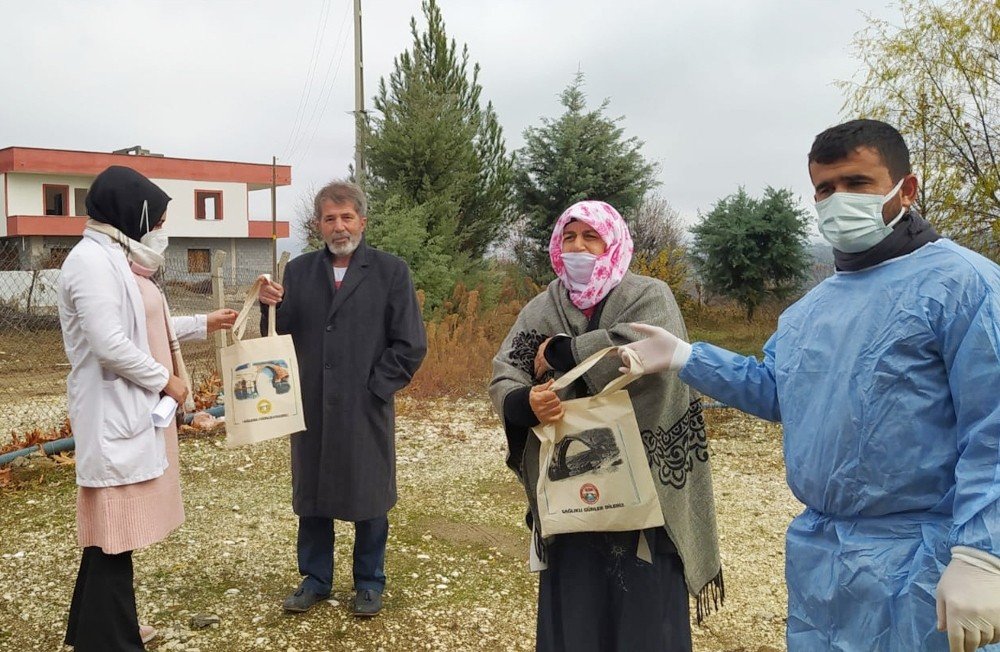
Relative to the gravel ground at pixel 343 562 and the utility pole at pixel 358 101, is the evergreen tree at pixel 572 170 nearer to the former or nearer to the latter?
the utility pole at pixel 358 101

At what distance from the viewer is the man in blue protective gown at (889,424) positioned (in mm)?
1566

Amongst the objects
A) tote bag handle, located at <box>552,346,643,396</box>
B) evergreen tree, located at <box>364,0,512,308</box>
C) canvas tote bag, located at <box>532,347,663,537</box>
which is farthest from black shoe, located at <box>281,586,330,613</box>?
evergreen tree, located at <box>364,0,512,308</box>

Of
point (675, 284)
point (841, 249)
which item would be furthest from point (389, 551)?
point (675, 284)

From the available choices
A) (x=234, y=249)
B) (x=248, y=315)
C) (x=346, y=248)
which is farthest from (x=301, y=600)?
(x=234, y=249)

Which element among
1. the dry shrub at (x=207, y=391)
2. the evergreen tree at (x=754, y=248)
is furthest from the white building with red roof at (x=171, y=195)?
the dry shrub at (x=207, y=391)

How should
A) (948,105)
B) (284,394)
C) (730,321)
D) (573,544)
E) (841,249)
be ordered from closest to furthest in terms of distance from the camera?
1. (841,249)
2. (573,544)
3. (284,394)
4. (948,105)
5. (730,321)

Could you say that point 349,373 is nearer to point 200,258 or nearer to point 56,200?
point 200,258

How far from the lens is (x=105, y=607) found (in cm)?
300

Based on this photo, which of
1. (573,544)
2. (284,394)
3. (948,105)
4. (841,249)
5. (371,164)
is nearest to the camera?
(841,249)

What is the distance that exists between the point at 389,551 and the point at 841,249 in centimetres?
357

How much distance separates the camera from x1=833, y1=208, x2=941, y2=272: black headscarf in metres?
1.83

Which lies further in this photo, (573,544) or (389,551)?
(389,551)

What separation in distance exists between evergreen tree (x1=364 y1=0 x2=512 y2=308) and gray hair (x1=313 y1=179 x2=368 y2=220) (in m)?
8.86

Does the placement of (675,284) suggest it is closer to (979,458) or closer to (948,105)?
(948,105)
